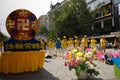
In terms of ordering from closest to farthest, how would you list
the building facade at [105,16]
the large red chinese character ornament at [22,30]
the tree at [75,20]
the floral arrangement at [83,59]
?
the floral arrangement at [83,59] < the large red chinese character ornament at [22,30] < the building facade at [105,16] < the tree at [75,20]

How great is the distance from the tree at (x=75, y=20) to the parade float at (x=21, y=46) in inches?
1443

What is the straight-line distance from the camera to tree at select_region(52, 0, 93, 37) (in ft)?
164

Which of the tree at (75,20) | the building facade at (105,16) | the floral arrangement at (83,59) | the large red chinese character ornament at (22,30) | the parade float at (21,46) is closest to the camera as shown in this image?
the floral arrangement at (83,59)

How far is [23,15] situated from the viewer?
13.2m

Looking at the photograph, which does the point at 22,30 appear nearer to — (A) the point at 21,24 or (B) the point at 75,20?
(A) the point at 21,24

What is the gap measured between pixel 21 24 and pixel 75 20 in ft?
123

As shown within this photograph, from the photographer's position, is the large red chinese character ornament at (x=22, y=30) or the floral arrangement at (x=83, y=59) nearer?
the floral arrangement at (x=83, y=59)

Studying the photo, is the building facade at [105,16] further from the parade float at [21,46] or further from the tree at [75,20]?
the parade float at [21,46]

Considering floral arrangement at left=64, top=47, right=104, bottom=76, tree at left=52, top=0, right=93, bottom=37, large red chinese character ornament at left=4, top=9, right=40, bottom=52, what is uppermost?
tree at left=52, top=0, right=93, bottom=37

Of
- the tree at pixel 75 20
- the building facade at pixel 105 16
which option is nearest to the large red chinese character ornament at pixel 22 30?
the building facade at pixel 105 16

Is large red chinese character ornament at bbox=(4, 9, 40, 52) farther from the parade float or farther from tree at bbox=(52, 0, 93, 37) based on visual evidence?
tree at bbox=(52, 0, 93, 37)

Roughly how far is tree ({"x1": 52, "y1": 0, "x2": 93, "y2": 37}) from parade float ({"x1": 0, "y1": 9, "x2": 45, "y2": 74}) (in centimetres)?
3664

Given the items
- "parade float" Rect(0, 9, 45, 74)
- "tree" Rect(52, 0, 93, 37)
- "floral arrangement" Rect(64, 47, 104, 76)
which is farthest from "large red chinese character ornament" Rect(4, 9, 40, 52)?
"tree" Rect(52, 0, 93, 37)

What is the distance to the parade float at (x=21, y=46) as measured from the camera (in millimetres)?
12250
